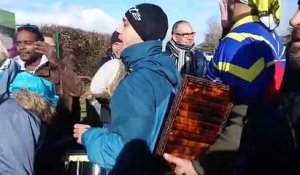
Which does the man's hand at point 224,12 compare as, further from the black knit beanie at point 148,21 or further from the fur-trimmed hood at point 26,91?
the fur-trimmed hood at point 26,91

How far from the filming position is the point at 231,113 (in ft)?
8.84

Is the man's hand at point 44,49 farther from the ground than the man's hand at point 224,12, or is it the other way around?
the man's hand at point 224,12

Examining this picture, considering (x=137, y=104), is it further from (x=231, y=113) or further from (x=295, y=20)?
(x=295, y=20)

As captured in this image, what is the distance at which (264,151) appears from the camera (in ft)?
7.99

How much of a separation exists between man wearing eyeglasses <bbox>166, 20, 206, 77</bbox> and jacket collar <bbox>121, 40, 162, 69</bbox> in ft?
11.0

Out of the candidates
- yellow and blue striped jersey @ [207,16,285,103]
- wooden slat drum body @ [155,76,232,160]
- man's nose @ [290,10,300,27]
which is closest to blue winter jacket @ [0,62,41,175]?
wooden slat drum body @ [155,76,232,160]

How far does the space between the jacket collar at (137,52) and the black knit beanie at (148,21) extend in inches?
3.5

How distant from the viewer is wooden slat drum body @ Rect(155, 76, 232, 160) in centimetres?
257

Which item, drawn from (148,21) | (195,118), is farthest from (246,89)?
(148,21)

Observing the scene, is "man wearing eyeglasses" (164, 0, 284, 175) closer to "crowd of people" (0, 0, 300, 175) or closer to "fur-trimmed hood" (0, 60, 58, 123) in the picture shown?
"crowd of people" (0, 0, 300, 175)

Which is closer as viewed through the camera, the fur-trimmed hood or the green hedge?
the fur-trimmed hood

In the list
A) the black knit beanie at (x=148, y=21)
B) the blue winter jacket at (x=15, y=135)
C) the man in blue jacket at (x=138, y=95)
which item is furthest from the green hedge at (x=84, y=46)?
the man in blue jacket at (x=138, y=95)

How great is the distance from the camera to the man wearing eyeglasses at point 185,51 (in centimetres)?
669

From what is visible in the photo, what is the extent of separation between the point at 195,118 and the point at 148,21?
0.80m
